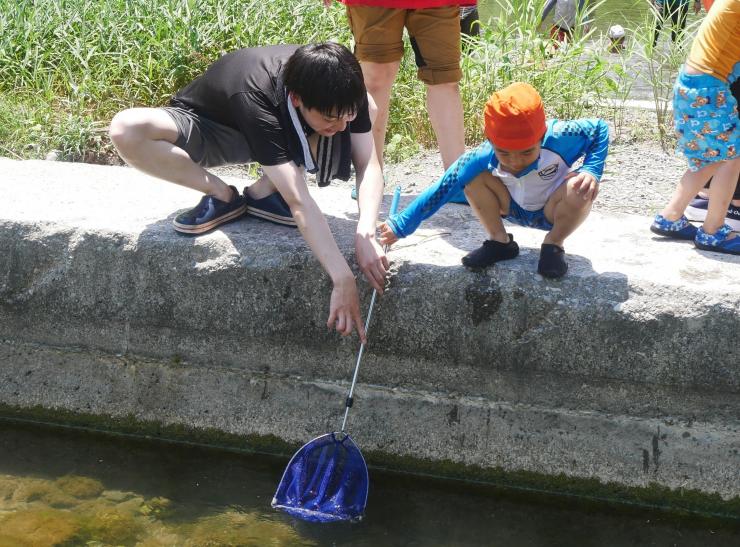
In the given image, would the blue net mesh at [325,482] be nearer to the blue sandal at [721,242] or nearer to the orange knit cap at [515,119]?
the orange knit cap at [515,119]

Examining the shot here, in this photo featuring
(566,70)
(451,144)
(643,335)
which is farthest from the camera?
(566,70)

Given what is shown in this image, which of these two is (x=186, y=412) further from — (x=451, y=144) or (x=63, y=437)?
(x=451, y=144)

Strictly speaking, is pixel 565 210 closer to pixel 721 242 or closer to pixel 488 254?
pixel 488 254

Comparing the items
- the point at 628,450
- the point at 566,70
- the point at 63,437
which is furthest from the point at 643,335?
the point at 566,70

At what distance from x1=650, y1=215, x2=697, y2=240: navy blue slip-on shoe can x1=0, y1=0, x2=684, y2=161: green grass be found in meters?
1.69

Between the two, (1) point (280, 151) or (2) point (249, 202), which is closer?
(1) point (280, 151)

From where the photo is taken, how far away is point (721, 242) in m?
3.12

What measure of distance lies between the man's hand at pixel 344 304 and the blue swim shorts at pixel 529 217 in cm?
57

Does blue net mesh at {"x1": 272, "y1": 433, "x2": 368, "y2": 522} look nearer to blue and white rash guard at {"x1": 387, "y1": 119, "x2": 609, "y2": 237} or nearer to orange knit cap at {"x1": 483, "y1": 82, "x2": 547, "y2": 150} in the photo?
blue and white rash guard at {"x1": 387, "y1": 119, "x2": 609, "y2": 237}

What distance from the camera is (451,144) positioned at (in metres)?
3.76

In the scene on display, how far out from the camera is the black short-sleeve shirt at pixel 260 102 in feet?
9.65

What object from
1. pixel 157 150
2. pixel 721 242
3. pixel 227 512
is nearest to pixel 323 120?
pixel 157 150

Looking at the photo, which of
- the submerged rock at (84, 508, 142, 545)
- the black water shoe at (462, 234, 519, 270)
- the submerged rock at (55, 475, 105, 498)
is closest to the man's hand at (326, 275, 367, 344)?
the black water shoe at (462, 234, 519, 270)

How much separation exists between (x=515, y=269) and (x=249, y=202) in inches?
37.9
